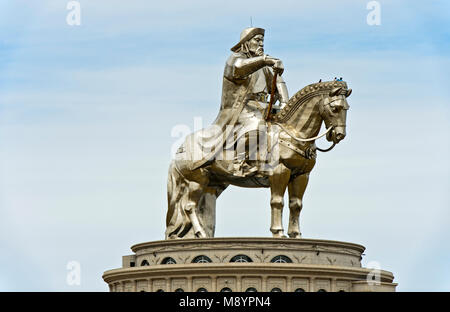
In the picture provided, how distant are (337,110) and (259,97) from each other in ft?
10.5

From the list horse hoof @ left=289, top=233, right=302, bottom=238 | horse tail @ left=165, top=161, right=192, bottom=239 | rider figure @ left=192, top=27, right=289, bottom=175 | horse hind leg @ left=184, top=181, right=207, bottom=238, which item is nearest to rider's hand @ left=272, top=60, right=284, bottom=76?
rider figure @ left=192, top=27, right=289, bottom=175

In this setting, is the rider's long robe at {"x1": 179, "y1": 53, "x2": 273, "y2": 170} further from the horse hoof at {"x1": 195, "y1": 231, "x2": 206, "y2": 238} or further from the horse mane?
the horse hoof at {"x1": 195, "y1": 231, "x2": 206, "y2": 238}

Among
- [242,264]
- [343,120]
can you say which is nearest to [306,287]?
[242,264]

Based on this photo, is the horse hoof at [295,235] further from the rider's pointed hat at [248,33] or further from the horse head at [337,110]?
the rider's pointed hat at [248,33]

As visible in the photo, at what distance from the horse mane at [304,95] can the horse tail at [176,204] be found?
3.69 meters

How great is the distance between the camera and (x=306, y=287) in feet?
145

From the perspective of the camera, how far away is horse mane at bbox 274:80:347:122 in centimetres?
4447

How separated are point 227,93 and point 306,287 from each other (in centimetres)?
643

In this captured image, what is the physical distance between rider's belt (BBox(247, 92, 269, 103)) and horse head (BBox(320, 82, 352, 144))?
9.00 feet

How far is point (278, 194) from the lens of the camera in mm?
45031

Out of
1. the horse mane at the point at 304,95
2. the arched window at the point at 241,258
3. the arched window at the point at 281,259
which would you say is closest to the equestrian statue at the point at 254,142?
the horse mane at the point at 304,95

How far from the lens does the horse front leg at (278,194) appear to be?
44.9 meters
